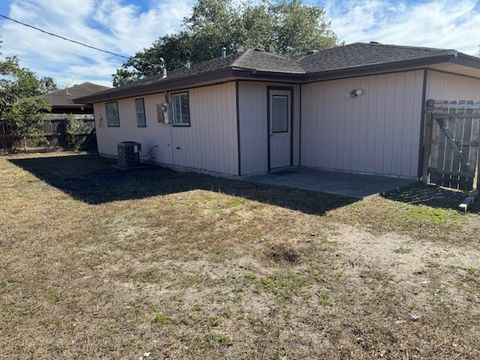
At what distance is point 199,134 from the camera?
30.3 ft

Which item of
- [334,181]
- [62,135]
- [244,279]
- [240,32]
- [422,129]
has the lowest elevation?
[244,279]

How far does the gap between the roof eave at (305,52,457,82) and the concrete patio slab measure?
2243mm

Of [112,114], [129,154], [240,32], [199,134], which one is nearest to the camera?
[199,134]

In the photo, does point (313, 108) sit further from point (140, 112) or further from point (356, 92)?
A: point (140, 112)

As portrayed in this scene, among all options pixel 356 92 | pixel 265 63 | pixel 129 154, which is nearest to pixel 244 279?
pixel 356 92

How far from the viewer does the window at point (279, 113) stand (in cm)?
884

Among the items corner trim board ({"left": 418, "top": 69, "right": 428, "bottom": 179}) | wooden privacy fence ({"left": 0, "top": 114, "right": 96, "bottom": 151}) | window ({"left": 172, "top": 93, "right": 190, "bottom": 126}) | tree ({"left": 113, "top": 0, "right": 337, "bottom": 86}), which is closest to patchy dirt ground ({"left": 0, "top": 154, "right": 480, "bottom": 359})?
corner trim board ({"left": 418, "top": 69, "right": 428, "bottom": 179})

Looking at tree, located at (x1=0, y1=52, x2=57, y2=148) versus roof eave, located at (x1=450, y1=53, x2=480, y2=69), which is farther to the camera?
tree, located at (x1=0, y1=52, x2=57, y2=148)

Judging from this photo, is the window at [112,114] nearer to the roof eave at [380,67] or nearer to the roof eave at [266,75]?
the roof eave at [266,75]

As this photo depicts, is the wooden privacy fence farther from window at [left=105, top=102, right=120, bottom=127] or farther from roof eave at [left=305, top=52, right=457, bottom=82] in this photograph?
roof eave at [left=305, top=52, right=457, bottom=82]

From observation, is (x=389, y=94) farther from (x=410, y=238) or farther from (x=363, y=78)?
(x=410, y=238)

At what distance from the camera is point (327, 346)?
7.62 feet

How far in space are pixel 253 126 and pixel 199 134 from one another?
1.67 m

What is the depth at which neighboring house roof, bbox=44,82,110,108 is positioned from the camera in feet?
65.4
